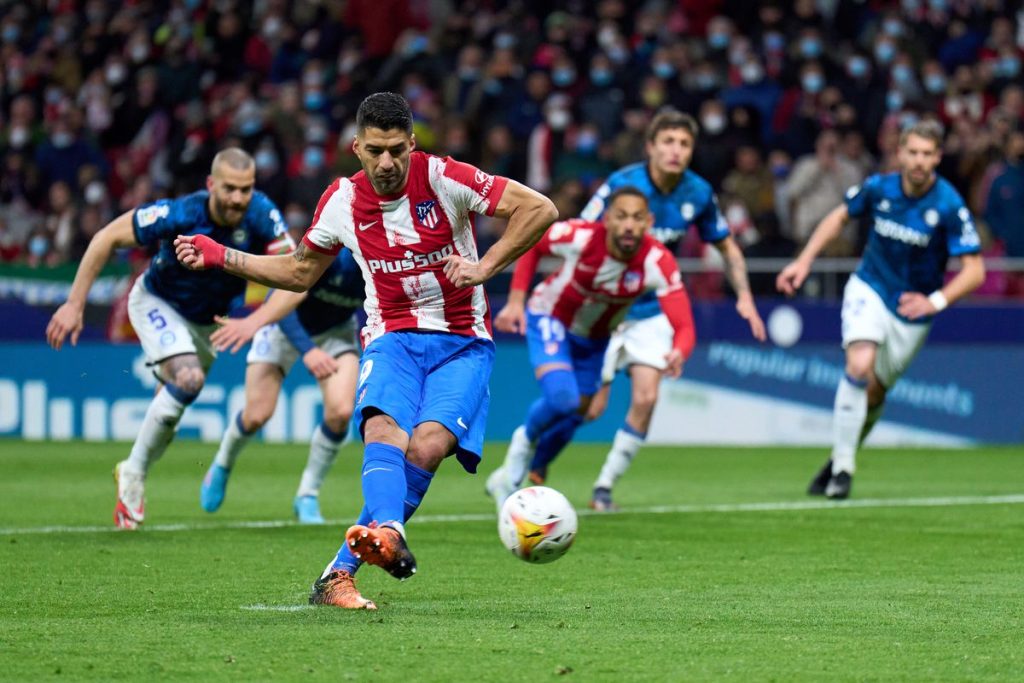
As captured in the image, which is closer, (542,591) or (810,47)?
(542,591)

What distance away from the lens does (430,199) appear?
7.25 metres

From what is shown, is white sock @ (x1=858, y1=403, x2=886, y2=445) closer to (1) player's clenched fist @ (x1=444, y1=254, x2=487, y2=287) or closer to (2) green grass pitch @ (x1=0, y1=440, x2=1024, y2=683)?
(2) green grass pitch @ (x1=0, y1=440, x2=1024, y2=683)

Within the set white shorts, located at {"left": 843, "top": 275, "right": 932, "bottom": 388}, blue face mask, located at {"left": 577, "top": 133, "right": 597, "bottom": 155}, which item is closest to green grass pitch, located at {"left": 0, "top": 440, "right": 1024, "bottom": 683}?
white shorts, located at {"left": 843, "top": 275, "right": 932, "bottom": 388}

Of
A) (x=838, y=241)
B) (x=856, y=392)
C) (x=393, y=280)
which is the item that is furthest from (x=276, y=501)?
(x=838, y=241)

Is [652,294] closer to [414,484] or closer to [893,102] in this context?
[414,484]

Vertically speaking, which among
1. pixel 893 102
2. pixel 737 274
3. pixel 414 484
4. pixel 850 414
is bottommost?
pixel 850 414

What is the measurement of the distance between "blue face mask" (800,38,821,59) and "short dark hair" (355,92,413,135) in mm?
14694

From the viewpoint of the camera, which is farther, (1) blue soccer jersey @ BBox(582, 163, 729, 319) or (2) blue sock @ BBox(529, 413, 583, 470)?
(1) blue soccer jersey @ BBox(582, 163, 729, 319)

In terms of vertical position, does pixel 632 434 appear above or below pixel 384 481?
below

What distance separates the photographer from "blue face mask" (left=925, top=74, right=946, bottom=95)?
67.3 ft

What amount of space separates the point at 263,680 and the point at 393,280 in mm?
2383

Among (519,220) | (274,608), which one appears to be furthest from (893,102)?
(274,608)

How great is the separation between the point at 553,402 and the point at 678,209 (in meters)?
1.82

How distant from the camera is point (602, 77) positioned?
21094 mm
